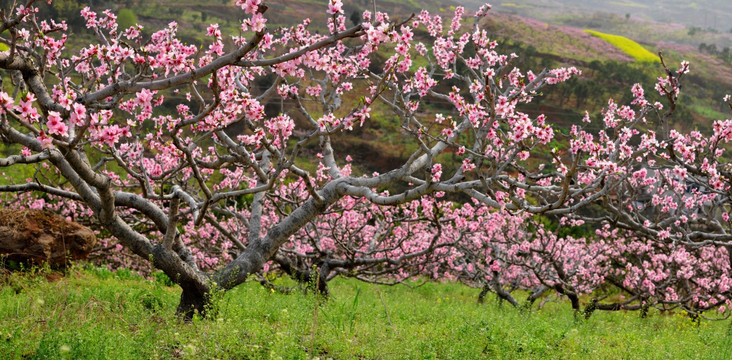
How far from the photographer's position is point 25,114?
10.9 feet

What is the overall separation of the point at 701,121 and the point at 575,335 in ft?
94.8

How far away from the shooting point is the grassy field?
3.97m

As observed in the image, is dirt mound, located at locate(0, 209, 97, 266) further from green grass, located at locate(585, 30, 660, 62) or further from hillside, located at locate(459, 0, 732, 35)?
hillside, located at locate(459, 0, 732, 35)

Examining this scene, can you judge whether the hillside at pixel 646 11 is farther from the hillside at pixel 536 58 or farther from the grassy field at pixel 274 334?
the grassy field at pixel 274 334

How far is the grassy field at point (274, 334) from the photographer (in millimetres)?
3973

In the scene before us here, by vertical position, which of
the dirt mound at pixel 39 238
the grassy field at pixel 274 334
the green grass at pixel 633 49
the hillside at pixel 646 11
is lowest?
the dirt mound at pixel 39 238

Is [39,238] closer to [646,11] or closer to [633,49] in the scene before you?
[633,49]

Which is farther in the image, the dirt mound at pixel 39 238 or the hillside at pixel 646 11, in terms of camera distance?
the hillside at pixel 646 11

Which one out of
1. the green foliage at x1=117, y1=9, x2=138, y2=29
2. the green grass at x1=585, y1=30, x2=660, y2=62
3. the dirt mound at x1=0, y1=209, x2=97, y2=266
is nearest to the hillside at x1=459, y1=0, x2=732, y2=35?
the green grass at x1=585, y1=30, x2=660, y2=62

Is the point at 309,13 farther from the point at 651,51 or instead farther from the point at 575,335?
the point at 575,335

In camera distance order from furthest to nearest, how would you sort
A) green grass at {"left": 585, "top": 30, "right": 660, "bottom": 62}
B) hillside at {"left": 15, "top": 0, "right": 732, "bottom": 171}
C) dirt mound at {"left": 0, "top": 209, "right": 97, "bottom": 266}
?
1. green grass at {"left": 585, "top": 30, "right": 660, "bottom": 62}
2. hillside at {"left": 15, "top": 0, "right": 732, "bottom": 171}
3. dirt mound at {"left": 0, "top": 209, "right": 97, "bottom": 266}

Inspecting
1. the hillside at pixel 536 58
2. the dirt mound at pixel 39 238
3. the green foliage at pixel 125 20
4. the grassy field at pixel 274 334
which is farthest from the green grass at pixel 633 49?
the dirt mound at pixel 39 238

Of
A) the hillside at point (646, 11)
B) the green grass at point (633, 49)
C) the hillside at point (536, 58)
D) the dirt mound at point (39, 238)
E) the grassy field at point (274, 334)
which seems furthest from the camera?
the hillside at point (646, 11)

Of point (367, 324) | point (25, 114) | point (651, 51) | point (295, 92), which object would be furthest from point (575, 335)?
point (651, 51)
